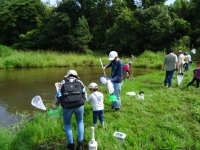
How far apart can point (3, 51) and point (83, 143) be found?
71.8 ft

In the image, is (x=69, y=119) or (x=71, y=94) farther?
(x=69, y=119)

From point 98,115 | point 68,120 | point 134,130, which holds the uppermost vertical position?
point 68,120

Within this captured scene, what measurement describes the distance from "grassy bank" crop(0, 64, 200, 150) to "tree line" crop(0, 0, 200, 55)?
16328 mm

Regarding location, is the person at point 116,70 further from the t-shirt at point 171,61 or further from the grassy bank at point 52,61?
the grassy bank at point 52,61

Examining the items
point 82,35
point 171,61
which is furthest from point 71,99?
point 82,35

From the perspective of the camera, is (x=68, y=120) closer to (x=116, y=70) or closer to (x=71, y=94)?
(x=71, y=94)

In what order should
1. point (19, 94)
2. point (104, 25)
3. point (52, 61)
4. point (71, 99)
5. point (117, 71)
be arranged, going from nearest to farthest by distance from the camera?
point (71, 99)
point (117, 71)
point (19, 94)
point (52, 61)
point (104, 25)

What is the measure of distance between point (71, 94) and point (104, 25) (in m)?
31.3

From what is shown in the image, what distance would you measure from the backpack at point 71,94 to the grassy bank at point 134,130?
0.97m

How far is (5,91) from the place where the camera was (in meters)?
11.0

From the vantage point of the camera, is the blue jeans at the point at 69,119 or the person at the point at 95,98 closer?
the blue jeans at the point at 69,119

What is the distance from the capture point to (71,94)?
3805 mm

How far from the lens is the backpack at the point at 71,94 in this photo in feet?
12.4

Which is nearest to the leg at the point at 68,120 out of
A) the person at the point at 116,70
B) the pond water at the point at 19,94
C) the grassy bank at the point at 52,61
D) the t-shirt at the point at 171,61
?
the person at the point at 116,70
